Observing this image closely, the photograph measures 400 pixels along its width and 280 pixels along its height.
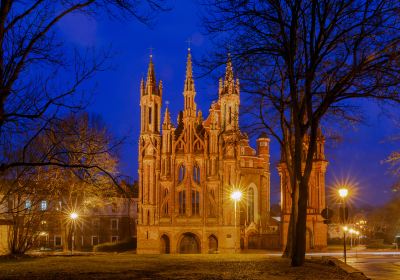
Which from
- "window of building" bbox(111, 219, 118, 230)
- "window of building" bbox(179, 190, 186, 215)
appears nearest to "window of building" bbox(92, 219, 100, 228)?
"window of building" bbox(111, 219, 118, 230)

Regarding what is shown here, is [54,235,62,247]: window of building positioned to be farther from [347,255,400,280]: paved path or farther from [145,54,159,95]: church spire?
[347,255,400,280]: paved path

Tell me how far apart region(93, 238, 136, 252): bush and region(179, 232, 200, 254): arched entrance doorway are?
7526 mm

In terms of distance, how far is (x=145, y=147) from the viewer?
60.3 meters

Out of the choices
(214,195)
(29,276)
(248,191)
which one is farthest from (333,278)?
(248,191)

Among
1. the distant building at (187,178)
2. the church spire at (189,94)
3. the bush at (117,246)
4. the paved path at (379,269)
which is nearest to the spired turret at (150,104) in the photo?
the distant building at (187,178)

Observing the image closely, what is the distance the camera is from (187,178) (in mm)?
59812

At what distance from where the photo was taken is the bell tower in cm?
5872

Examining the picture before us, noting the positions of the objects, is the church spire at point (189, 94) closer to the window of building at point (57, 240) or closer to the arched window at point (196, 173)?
the arched window at point (196, 173)

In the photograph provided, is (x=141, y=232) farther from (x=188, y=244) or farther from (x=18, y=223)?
(x=18, y=223)

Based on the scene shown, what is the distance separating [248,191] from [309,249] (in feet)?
53.9

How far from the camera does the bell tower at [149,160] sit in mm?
58719

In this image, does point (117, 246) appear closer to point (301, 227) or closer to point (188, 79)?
point (188, 79)

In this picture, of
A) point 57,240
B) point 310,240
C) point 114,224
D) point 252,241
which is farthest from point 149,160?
point 57,240

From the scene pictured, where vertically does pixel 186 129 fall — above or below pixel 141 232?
above
